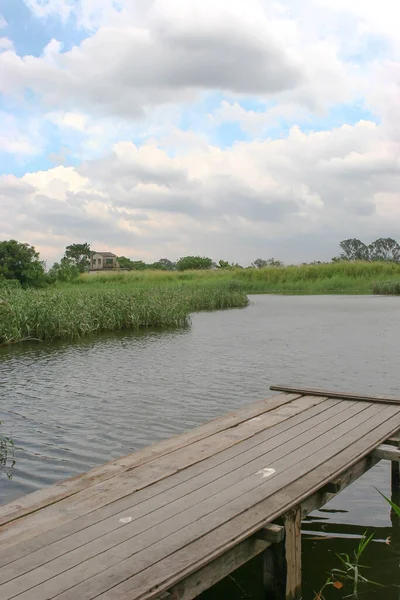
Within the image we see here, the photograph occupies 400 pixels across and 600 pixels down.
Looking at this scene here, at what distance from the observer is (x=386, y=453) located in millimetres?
4215

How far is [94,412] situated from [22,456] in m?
1.85

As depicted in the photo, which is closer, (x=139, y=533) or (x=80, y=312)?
(x=139, y=533)

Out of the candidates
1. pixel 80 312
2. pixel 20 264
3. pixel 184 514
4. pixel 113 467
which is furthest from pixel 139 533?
pixel 20 264

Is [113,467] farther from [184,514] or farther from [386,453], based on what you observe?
[386,453]

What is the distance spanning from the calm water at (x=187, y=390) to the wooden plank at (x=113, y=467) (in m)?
1.00

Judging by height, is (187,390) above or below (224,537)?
below

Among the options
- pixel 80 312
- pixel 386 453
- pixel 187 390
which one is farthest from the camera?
pixel 80 312

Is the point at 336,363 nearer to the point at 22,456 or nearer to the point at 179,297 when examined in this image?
the point at 22,456

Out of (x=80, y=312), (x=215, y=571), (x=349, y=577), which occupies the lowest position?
(x=349, y=577)

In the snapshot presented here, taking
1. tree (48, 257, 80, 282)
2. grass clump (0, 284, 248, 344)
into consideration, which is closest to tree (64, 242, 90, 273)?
tree (48, 257, 80, 282)

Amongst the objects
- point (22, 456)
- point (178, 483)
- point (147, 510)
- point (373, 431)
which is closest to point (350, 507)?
point (373, 431)

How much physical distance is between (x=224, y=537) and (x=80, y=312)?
13588 mm

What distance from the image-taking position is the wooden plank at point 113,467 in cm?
330

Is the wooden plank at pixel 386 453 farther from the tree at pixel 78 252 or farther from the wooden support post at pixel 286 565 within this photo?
the tree at pixel 78 252
